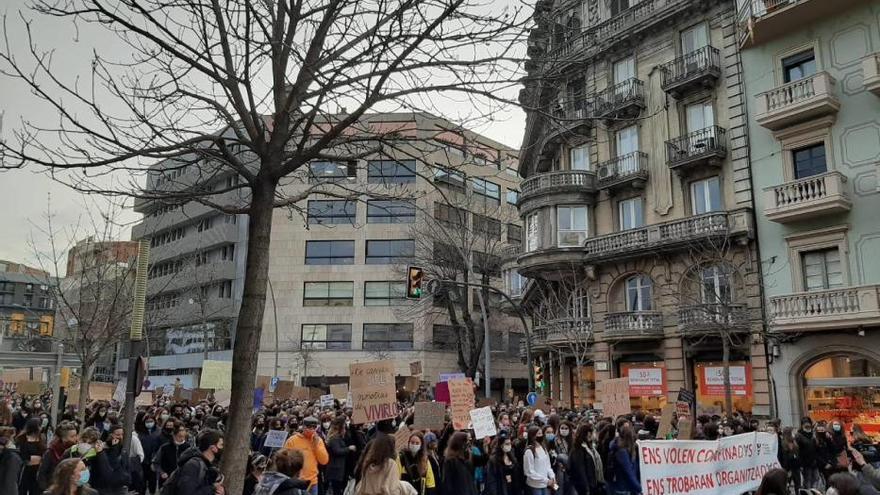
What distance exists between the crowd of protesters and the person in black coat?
0.01 meters

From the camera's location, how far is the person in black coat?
9008mm

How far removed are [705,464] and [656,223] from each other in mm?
19873

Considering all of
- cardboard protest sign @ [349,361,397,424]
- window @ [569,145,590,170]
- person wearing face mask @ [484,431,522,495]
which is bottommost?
person wearing face mask @ [484,431,522,495]

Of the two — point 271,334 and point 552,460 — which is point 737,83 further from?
point 271,334

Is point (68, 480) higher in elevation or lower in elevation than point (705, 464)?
higher

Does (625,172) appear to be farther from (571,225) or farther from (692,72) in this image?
(692,72)

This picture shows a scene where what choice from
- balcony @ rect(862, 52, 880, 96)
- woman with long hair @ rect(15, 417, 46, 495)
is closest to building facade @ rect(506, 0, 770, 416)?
balcony @ rect(862, 52, 880, 96)

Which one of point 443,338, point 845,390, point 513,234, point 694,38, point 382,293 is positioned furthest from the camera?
point 513,234

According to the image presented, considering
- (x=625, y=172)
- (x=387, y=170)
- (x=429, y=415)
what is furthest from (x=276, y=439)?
(x=387, y=170)

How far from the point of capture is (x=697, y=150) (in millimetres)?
26000

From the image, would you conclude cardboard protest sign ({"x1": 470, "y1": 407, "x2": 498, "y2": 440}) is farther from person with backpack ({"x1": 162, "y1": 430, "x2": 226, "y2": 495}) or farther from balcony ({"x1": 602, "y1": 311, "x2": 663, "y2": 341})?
balcony ({"x1": 602, "y1": 311, "x2": 663, "y2": 341})

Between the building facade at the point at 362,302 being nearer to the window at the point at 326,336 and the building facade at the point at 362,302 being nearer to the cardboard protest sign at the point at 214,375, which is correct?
the window at the point at 326,336

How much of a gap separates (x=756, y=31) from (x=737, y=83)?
208cm

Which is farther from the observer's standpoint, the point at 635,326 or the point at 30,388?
the point at 635,326
